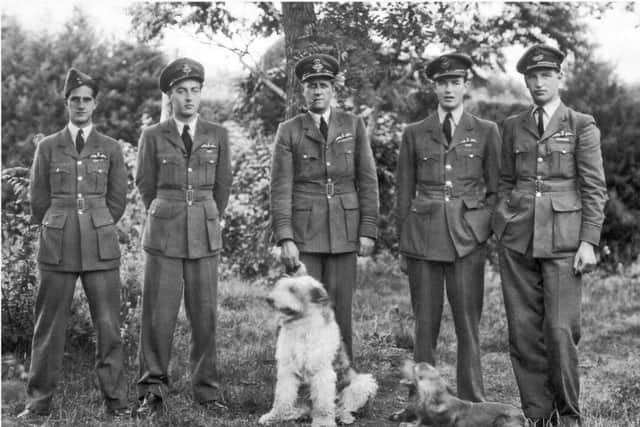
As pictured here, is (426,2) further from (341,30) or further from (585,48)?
(585,48)

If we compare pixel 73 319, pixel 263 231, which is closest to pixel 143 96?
pixel 263 231

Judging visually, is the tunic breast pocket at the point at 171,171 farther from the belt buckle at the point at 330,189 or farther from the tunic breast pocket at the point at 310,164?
the belt buckle at the point at 330,189

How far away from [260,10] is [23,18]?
1462 centimetres

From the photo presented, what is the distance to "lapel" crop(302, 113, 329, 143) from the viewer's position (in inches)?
218

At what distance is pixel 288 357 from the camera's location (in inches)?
200

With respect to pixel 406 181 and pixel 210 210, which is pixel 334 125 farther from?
pixel 210 210

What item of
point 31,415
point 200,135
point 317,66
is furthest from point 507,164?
point 31,415

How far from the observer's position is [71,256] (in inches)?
208

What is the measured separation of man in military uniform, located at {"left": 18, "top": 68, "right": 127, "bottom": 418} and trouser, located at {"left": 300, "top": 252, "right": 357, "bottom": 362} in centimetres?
149

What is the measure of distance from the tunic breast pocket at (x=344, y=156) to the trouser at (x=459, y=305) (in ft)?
2.82

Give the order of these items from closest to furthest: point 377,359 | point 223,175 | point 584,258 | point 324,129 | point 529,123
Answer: point 584,258, point 529,123, point 324,129, point 223,175, point 377,359

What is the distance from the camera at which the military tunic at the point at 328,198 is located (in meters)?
5.46

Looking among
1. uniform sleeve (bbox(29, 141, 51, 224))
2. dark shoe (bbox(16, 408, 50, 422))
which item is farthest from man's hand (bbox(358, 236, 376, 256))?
dark shoe (bbox(16, 408, 50, 422))

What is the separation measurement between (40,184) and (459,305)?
10.6 feet
